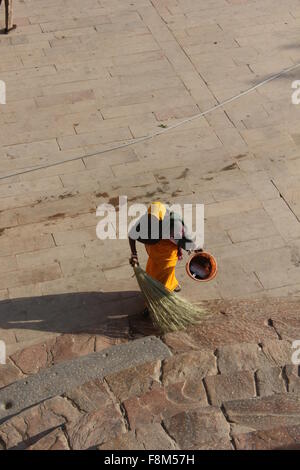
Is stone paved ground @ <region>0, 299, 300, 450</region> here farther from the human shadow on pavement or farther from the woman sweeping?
the woman sweeping

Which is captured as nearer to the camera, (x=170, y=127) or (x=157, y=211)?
(x=157, y=211)

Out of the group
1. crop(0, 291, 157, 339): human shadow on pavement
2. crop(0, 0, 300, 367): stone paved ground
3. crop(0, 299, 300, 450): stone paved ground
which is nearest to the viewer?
crop(0, 299, 300, 450): stone paved ground

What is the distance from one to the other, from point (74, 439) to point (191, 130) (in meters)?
5.36

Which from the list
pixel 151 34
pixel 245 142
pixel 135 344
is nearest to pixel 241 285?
pixel 135 344

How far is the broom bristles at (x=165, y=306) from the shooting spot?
277 inches

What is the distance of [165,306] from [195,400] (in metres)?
1.36

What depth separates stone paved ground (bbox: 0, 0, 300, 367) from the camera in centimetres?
771

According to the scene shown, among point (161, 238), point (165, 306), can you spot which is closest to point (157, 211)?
point (161, 238)

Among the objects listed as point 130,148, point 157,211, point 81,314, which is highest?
point 157,211

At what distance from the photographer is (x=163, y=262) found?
23.3ft

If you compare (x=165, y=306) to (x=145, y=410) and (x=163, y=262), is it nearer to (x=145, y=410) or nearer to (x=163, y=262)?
(x=163, y=262)

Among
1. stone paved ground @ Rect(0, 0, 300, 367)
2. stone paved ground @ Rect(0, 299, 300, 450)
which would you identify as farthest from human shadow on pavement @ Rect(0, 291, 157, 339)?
stone paved ground @ Rect(0, 299, 300, 450)

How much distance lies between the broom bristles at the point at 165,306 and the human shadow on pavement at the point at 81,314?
0.22 meters

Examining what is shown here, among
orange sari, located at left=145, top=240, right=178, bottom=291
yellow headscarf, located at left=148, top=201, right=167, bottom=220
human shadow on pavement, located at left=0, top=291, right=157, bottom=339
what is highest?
yellow headscarf, located at left=148, top=201, right=167, bottom=220
